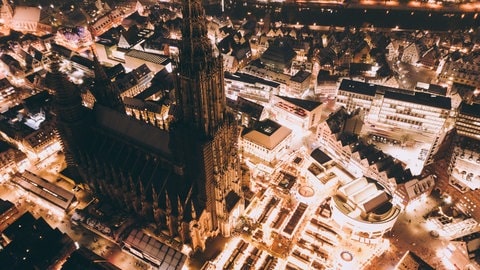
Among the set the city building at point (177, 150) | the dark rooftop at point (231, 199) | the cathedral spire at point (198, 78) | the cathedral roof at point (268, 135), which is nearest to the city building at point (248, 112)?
the cathedral roof at point (268, 135)

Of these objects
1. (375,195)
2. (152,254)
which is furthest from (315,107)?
(152,254)

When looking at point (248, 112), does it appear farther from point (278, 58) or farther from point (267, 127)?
point (278, 58)

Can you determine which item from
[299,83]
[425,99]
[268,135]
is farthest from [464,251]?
[299,83]

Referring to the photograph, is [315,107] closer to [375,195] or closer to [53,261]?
[375,195]

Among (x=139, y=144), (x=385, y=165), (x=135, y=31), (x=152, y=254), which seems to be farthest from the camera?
(x=135, y=31)

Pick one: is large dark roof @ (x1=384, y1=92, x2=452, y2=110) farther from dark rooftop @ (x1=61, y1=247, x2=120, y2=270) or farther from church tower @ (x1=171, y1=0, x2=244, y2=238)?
dark rooftop @ (x1=61, y1=247, x2=120, y2=270)

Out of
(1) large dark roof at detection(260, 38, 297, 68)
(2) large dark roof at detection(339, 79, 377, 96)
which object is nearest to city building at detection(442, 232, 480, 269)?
(2) large dark roof at detection(339, 79, 377, 96)
